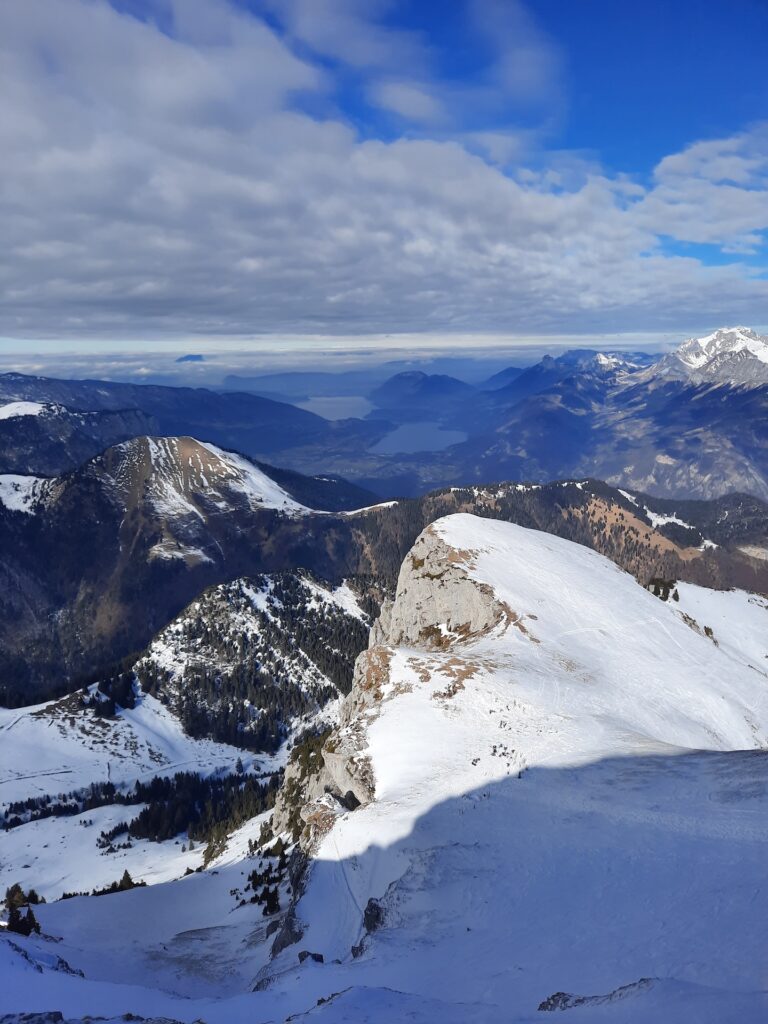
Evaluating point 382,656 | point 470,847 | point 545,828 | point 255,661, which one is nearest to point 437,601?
point 382,656

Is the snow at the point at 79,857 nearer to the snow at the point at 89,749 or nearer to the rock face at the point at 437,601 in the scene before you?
the snow at the point at 89,749

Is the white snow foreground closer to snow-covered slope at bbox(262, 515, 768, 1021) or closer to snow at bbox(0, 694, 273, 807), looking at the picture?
snow-covered slope at bbox(262, 515, 768, 1021)

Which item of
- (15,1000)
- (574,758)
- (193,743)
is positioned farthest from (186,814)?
(15,1000)

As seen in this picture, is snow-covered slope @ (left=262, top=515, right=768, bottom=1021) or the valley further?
snow-covered slope @ (left=262, top=515, right=768, bottom=1021)

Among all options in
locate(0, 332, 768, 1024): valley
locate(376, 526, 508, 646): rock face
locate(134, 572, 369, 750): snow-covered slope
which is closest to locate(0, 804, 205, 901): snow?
locate(0, 332, 768, 1024): valley

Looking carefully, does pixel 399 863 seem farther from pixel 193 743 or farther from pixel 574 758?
pixel 193 743

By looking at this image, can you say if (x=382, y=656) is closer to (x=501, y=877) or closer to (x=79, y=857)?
(x=501, y=877)
